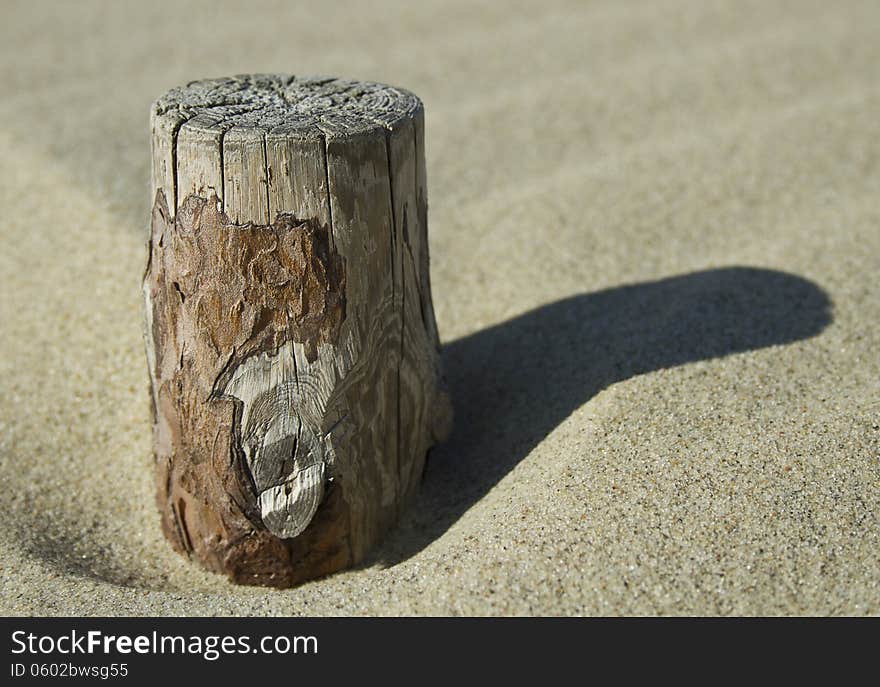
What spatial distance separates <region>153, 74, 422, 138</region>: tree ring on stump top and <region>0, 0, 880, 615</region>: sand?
85cm

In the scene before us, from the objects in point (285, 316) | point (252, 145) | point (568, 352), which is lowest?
point (568, 352)

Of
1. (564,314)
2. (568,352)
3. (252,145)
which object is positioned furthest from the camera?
(564,314)

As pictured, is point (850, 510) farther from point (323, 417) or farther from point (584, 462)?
point (323, 417)

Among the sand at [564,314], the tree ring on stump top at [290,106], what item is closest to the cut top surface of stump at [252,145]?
the tree ring on stump top at [290,106]

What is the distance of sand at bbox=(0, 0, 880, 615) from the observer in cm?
201

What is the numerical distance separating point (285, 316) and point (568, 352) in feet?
3.29

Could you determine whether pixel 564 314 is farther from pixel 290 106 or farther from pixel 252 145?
pixel 252 145

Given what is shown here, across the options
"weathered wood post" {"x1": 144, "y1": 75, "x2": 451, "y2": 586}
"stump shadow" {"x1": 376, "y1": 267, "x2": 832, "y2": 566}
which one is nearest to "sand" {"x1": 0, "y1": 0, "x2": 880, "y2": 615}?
"stump shadow" {"x1": 376, "y1": 267, "x2": 832, "y2": 566}

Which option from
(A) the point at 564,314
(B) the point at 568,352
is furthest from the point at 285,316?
(A) the point at 564,314

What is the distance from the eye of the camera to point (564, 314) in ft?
9.68

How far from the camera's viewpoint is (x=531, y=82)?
4691mm

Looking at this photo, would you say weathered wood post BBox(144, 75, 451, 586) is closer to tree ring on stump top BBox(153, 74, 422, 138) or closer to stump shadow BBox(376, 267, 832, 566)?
tree ring on stump top BBox(153, 74, 422, 138)

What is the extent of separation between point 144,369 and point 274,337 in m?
1.00
